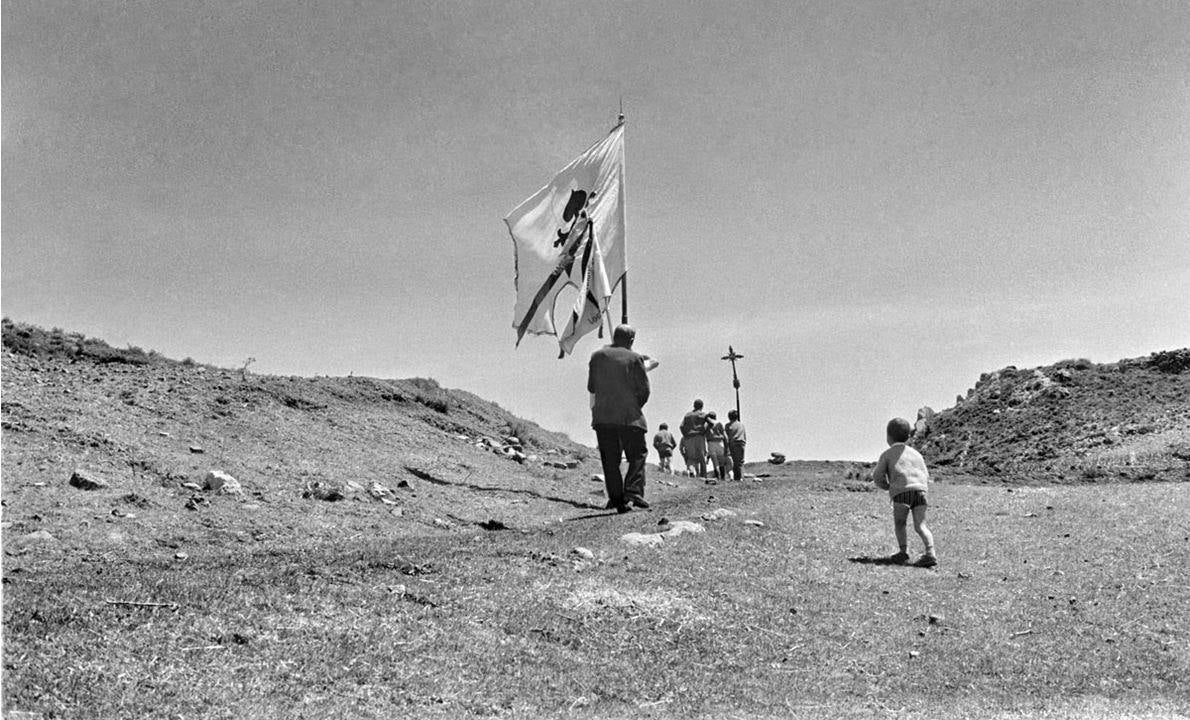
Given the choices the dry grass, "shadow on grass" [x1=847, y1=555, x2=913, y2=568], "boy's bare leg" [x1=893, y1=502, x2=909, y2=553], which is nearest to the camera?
the dry grass

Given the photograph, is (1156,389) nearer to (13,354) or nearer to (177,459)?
(177,459)

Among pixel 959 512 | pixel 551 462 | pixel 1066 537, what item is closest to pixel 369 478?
pixel 551 462

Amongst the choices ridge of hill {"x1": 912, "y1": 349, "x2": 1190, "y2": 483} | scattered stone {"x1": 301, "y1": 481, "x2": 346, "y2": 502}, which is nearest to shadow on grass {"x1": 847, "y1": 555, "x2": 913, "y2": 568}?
scattered stone {"x1": 301, "y1": 481, "x2": 346, "y2": 502}

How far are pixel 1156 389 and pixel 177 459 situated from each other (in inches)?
965

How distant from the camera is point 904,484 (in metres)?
12.6

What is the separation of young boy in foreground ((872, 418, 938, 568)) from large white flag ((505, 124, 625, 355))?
8420 mm

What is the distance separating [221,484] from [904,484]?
897 centimetres

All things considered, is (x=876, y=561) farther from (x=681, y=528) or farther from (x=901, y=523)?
(x=681, y=528)

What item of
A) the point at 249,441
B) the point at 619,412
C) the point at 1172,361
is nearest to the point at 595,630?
the point at 619,412

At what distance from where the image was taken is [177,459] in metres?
15.7

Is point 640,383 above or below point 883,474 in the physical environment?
above

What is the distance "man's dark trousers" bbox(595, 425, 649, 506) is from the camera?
52.2ft

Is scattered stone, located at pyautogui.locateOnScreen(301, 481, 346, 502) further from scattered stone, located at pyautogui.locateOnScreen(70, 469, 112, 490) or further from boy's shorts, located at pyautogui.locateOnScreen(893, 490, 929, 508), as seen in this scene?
boy's shorts, located at pyautogui.locateOnScreen(893, 490, 929, 508)

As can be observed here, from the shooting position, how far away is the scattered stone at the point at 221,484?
1425 cm
